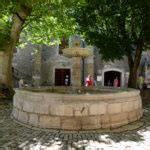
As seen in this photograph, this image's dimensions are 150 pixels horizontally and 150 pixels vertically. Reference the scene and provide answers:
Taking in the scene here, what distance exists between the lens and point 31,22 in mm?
17719

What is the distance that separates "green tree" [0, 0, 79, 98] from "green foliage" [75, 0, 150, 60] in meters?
1.24

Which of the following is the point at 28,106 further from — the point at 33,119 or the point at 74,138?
the point at 74,138

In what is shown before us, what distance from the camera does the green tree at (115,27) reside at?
1681cm

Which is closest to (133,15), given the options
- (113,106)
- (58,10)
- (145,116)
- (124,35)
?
(124,35)

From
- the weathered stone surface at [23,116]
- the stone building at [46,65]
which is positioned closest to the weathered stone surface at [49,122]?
the weathered stone surface at [23,116]

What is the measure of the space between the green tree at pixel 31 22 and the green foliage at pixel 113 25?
4.08 feet

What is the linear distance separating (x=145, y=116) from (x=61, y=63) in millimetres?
19427

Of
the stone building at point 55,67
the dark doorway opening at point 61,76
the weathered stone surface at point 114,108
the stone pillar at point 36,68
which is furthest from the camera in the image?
the dark doorway opening at point 61,76

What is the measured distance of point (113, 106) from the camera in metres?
8.48

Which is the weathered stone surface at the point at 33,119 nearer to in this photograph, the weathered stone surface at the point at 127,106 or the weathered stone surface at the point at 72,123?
the weathered stone surface at the point at 72,123

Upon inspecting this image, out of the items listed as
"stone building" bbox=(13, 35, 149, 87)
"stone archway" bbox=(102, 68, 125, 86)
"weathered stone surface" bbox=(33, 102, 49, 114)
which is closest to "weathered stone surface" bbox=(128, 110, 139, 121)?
"weathered stone surface" bbox=(33, 102, 49, 114)

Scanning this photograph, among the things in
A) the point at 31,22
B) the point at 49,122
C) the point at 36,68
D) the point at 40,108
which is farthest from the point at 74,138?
the point at 36,68

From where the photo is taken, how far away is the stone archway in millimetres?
28808

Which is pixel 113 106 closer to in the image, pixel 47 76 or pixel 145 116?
pixel 145 116
